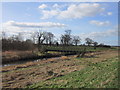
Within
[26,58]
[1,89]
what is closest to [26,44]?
[26,58]

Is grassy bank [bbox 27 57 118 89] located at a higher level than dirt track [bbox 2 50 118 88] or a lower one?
higher

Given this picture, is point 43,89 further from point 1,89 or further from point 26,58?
point 26,58

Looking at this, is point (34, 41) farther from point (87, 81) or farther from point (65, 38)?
point (87, 81)

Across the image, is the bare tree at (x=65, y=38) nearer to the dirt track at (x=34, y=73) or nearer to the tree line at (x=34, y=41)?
the tree line at (x=34, y=41)

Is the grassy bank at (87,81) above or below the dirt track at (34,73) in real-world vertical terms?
above

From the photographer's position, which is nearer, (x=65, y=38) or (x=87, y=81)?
(x=87, y=81)

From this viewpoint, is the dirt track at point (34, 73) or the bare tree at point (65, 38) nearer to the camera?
the dirt track at point (34, 73)

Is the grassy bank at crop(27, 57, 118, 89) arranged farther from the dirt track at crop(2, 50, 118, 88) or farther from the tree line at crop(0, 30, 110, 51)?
the tree line at crop(0, 30, 110, 51)

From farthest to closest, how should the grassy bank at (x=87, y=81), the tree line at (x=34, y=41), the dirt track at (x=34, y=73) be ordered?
1. the tree line at (x=34, y=41)
2. the dirt track at (x=34, y=73)
3. the grassy bank at (x=87, y=81)

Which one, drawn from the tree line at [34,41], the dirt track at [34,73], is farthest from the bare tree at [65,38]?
the dirt track at [34,73]

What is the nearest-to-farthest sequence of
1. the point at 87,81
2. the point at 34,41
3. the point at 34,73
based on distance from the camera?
the point at 87,81, the point at 34,73, the point at 34,41

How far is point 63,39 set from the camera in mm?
75750

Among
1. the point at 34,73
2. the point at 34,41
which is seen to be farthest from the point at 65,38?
the point at 34,73

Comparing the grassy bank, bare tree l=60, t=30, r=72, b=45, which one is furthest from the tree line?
the grassy bank
